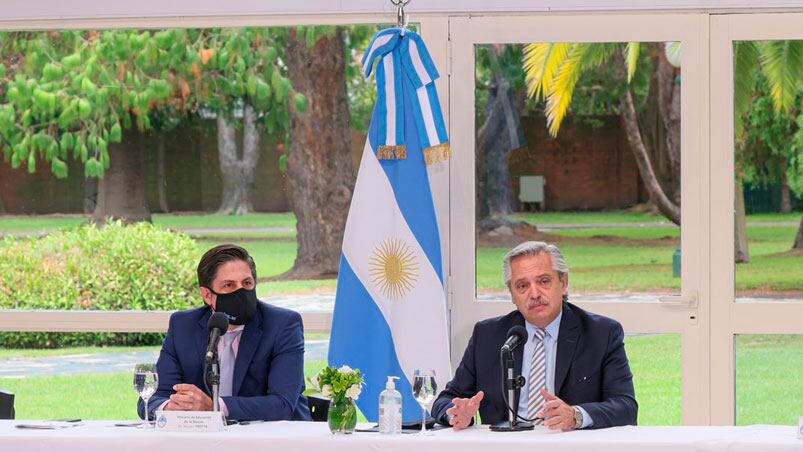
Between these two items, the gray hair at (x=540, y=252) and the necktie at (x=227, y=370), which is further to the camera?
the necktie at (x=227, y=370)

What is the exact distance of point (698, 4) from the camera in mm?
5500

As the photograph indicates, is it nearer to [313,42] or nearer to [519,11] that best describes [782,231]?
[519,11]

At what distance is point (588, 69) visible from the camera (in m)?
5.70

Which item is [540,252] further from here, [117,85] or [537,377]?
[117,85]

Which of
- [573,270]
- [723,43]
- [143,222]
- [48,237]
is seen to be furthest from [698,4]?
[48,237]

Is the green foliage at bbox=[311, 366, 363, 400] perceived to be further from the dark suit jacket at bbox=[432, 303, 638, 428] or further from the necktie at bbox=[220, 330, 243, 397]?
the necktie at bbox=[220, 330, 243, 397]

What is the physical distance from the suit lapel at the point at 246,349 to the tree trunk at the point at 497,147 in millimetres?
1635

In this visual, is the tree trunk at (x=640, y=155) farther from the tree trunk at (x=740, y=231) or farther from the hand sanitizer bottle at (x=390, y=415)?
the hand sanitizer bottle at (x=390, y=415)

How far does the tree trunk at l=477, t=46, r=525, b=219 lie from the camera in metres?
5.76

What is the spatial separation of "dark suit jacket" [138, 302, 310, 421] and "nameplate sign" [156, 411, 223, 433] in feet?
2.15

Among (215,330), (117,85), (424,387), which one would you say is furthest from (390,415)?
(117,85)

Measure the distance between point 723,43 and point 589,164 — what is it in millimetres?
792

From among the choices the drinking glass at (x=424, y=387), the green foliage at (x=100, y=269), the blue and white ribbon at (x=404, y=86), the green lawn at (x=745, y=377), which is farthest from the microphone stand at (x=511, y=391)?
the green foliage at (x=100, y=269)

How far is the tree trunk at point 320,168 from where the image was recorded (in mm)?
6238
